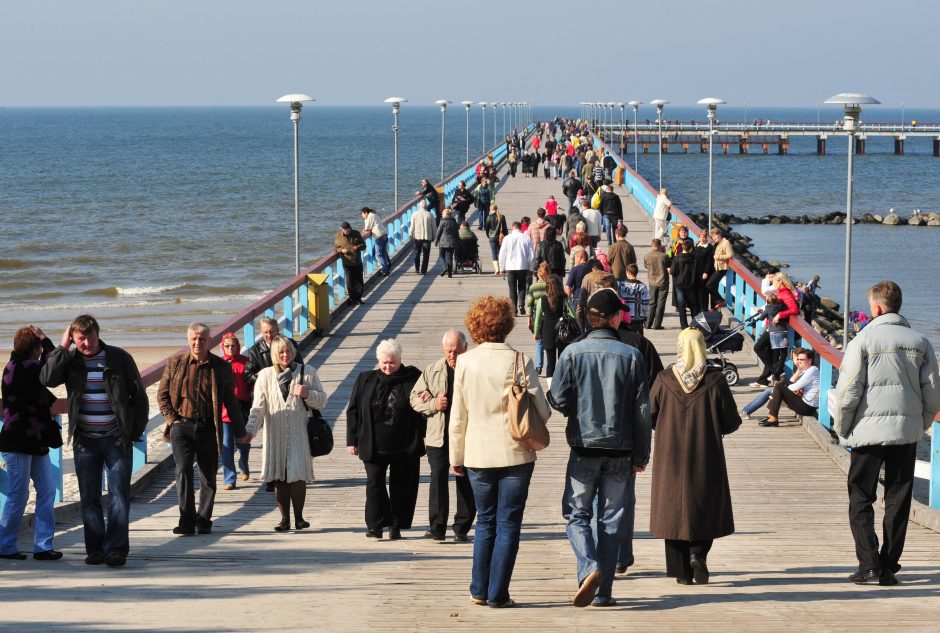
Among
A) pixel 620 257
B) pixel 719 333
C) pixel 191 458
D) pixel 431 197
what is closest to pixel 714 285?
pixel 620 257

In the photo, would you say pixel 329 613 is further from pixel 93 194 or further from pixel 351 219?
pixel 93 194

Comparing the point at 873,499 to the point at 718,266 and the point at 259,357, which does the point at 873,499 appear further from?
the point at 718,266

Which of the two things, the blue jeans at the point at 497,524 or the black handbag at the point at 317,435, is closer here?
the blue jeans at the point at 497,524

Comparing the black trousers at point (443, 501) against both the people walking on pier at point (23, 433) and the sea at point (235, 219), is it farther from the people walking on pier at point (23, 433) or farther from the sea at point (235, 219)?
the sea at point (235, 219)

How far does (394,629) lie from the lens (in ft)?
19.8

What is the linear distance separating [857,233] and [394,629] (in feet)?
189

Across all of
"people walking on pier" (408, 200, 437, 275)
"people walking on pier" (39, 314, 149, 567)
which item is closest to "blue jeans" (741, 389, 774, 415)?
"people walking on pier" (39, 314, 149, 567)

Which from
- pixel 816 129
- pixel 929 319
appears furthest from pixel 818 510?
pixel 816 129

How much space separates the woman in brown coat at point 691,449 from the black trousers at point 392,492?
1892 mm

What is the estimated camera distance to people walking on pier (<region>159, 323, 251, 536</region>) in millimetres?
8227

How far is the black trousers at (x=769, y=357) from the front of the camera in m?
13.7

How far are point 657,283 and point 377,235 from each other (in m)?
6.52

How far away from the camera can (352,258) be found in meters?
18.9

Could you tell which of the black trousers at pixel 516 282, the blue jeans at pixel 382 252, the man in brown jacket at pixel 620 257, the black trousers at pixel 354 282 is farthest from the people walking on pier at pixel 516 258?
the blue jeans at pixel 382 252
